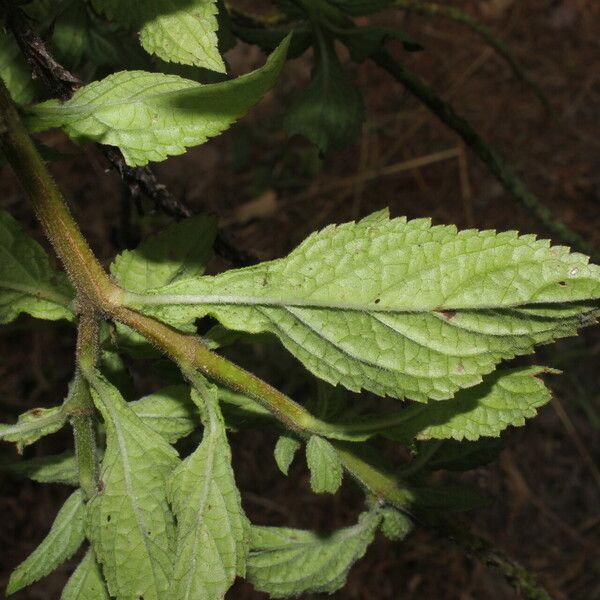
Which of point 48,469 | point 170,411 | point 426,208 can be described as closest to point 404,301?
point 170,411

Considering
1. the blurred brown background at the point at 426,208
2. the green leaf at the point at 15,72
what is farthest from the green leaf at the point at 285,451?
the blurred brown background at the point at 426,208

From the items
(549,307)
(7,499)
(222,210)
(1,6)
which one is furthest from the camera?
(222,210)

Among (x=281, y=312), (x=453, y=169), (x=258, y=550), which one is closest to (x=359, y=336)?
(x=281, y=312)

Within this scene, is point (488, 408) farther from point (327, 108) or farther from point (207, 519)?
point (327, 108)

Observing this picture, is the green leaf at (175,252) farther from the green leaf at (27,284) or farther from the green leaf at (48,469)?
the green leaf at (48,469)

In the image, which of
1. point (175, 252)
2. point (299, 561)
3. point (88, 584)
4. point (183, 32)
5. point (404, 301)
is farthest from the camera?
point (299, 561)

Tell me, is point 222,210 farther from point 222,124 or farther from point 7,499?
point 222,124
